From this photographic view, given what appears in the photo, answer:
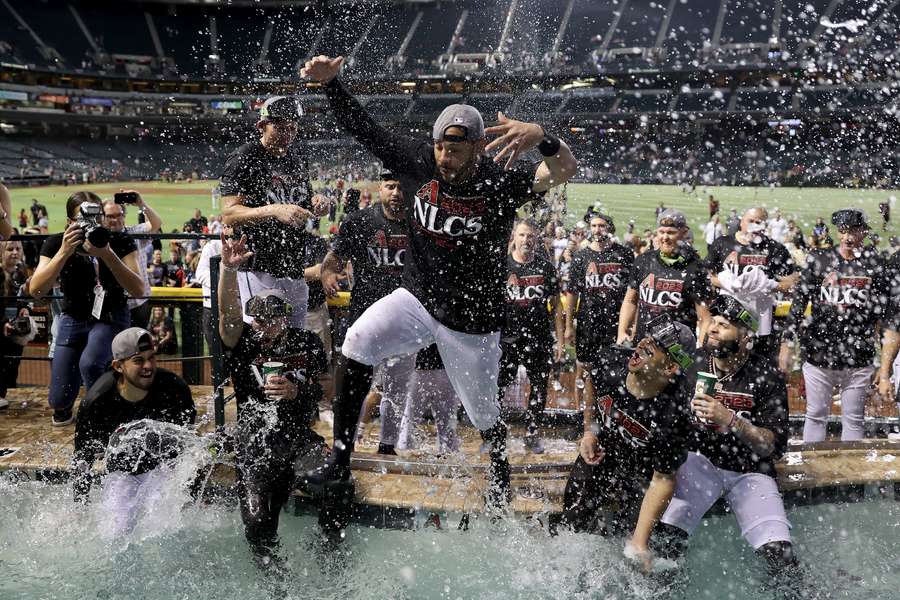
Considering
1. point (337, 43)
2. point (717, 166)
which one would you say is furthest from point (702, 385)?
point (337, 43)

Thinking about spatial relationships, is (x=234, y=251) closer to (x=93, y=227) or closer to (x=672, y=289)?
(x=93, y=227)

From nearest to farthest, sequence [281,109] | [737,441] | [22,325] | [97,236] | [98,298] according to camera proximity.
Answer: [737,441] → [281,109] → [97,236] → [98,298] → [22,325]

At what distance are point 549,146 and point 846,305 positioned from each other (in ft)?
10.2

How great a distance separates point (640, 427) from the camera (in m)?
3.62

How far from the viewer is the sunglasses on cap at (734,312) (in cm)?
382

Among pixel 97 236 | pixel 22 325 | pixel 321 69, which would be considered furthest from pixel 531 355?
pixel 22 325

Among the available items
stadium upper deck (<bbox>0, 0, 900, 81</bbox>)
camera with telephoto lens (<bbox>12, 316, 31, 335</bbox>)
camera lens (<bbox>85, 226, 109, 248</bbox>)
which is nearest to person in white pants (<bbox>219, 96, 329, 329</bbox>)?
camera lens (<bbox>85, 226, 109, 248</bbox>)

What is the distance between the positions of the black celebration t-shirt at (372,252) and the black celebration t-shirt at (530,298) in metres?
0.92

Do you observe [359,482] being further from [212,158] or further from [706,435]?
[212,158]

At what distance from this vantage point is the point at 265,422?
13.1 ft

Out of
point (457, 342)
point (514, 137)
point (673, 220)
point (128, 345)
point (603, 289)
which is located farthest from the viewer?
point (603, 289)

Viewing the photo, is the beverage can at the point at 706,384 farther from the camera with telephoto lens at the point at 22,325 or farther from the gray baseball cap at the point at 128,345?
the camera with telephoto lens at the point at 22,325

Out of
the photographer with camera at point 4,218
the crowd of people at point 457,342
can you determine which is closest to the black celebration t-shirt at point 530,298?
the crowd of people at point 457,342

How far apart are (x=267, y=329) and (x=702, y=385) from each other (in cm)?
225
